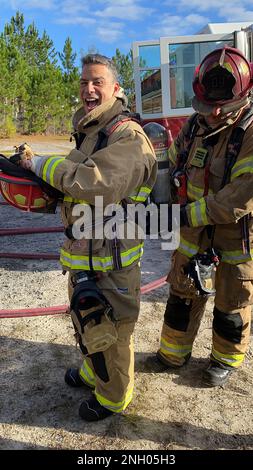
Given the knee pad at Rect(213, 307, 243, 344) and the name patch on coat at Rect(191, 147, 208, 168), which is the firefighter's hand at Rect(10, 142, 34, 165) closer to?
the name patch on coat at Rect(191, 147, 208, 168)

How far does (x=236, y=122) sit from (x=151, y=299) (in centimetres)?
206

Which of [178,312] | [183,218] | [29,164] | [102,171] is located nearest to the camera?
[102,171]

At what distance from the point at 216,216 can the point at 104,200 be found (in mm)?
758

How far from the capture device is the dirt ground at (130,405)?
221 cm

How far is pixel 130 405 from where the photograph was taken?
2504 mm

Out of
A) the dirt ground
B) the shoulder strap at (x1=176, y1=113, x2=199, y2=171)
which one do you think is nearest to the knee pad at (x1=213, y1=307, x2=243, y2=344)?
the dirt ground

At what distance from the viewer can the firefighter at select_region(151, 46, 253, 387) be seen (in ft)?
7.38

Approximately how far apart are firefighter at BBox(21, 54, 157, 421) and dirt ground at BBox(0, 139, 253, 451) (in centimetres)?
19

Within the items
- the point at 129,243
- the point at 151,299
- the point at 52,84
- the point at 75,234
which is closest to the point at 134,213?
the point at 129,243

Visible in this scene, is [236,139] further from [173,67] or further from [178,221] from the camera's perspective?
[173,67]

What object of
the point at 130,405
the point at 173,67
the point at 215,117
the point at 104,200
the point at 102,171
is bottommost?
the point at 130,405

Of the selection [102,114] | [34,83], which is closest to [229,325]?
[102,114]

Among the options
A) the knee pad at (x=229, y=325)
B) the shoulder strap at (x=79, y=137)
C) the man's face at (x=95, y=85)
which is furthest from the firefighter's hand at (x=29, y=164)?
the knee pad at (x=229, y=325)
